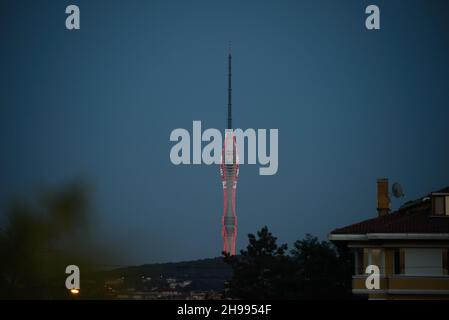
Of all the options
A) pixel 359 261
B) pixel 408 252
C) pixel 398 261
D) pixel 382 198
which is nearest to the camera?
pixel 408 252

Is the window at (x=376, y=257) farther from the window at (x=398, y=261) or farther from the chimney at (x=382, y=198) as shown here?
the chimney at (x=382, y=198)

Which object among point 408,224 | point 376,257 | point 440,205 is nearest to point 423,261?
point 408,224

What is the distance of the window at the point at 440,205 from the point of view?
55500 mm

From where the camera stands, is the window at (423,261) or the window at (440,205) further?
the window at (440,205)

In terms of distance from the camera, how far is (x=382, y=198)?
71.8 metres

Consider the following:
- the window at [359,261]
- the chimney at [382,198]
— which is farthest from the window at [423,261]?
the chimney at [382,198]

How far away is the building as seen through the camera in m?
52.5

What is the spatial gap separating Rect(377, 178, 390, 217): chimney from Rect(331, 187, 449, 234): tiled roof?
36.6 ft

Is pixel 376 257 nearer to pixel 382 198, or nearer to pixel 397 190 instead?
pixel 397 190

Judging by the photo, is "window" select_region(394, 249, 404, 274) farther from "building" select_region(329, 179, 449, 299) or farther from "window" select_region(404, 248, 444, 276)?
"window" select_region(404, 248, 444, 276)

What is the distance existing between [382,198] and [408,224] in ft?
58.3

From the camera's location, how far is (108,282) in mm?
52812
